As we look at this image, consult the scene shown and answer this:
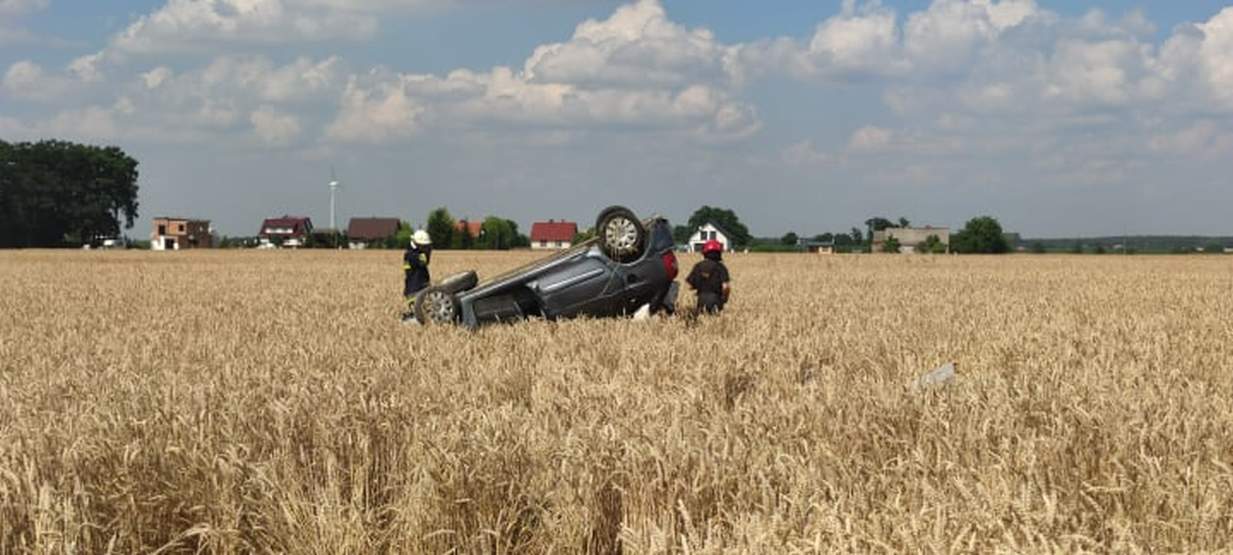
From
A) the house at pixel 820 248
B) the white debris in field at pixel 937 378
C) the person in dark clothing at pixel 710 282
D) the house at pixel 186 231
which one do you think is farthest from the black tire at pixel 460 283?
the house at pixel 186 231

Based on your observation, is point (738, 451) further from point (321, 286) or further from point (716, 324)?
point (321, 286)

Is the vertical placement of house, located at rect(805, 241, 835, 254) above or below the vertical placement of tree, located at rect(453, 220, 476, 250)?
below

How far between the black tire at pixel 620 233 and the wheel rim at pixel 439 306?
6.40ft

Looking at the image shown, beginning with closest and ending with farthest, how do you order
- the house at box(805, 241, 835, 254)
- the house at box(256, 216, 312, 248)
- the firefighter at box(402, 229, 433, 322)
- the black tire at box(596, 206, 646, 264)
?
the black tire at box(596, 206, 646, 264), the firefighter at box(402, 229, 433, 322), the house at box(805, 241, 835, 254), the house at box(256, 216, 312, 248)

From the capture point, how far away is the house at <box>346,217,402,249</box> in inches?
→ 6629

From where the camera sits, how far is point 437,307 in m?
12.6

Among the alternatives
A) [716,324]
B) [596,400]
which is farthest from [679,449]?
[716,324]

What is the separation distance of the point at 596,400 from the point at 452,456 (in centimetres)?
195

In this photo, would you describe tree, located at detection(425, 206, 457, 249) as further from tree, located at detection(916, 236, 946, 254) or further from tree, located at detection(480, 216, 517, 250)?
tree, located at detection(916, 236, 946, 254)

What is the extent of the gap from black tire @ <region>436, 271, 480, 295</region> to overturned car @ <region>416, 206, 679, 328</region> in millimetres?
34

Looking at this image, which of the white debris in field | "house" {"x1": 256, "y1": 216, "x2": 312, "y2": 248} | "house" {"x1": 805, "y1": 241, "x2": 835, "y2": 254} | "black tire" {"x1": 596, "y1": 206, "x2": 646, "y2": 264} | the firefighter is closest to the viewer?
the white debris in field

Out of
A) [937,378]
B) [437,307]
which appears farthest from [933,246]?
[937,378]

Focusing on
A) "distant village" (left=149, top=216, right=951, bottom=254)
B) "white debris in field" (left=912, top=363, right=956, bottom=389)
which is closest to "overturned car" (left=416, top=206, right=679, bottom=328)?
"white debris in field" (left=912, top=363, right=956, bottom=389)

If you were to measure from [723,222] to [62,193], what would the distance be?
9227cm
